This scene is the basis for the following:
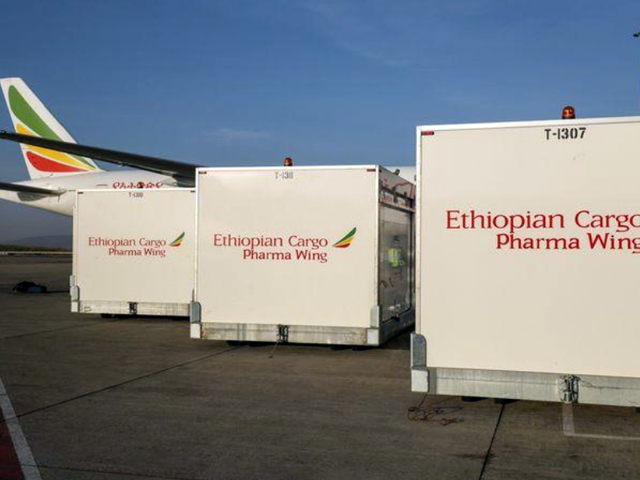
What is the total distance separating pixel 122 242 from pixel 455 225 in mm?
9850

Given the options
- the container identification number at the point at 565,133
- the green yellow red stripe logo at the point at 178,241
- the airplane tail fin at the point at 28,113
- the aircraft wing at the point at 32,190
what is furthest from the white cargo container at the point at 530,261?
the airplane tail fin at the point at 28,113

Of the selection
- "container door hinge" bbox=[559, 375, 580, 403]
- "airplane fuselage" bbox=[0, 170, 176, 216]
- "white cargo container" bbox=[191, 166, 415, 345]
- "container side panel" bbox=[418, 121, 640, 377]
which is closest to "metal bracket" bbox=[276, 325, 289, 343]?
"white cargo container" bbox=[191, 166, 415, 345]

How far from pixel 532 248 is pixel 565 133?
116 centimetres

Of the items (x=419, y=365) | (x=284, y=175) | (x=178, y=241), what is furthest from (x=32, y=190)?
(x=419, y=365)

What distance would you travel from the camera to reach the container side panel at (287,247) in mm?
10422

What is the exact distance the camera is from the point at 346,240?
34.4ft

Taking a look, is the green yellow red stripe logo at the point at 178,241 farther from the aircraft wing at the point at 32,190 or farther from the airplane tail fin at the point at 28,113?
the airplane tail fin at the point at 28,113

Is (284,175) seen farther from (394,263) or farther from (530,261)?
(530,261)

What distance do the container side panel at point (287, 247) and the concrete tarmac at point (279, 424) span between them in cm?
84

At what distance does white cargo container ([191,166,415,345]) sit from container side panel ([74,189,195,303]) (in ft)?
11.5

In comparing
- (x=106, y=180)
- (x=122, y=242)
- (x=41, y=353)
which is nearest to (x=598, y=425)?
(x=41, y=353)

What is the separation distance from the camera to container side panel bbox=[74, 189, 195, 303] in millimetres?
14297

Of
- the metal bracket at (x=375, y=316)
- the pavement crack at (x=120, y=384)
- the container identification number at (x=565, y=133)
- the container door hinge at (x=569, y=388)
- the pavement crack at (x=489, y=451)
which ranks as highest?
the container identification number at (x=565, y=133)

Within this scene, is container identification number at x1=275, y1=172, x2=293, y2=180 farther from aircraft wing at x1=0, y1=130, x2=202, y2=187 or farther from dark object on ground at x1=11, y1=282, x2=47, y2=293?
dark object on ground at x1=11, y1=282, x2=47, y2=293
